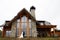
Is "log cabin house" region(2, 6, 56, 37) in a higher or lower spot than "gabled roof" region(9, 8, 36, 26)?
lower

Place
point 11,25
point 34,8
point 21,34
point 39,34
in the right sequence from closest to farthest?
point 21,34
point 11,25
point 39,34
point 34,8

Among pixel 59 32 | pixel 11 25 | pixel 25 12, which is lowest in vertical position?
pixel 59 32

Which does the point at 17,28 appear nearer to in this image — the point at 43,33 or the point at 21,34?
the point at 21,34

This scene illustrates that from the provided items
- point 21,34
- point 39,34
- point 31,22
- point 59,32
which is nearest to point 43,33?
point 39,34

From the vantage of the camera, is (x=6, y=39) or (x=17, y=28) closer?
(x=6, y=39)

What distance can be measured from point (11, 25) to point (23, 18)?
1887 millimetres

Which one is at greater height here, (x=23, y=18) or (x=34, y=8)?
(x=34, y=8)

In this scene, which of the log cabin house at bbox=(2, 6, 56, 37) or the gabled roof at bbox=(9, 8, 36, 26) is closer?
the log cabin house at bbox=(2, 6, 56, 37)

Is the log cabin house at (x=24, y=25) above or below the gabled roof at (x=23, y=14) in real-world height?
below

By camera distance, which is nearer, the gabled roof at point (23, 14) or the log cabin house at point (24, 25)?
the log cabin house at point (24, 25)

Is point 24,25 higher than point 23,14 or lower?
lower

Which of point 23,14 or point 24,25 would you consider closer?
point 24,25

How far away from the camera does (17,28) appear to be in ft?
51.4

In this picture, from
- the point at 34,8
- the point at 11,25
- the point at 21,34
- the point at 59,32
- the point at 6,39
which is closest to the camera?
the point at 6,39
